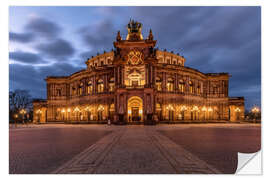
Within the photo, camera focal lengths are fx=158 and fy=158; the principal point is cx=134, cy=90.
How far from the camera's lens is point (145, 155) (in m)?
8.73

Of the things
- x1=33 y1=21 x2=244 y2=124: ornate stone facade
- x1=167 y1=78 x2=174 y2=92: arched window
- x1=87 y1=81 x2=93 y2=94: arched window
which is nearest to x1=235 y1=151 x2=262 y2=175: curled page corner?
x1=33 y1=21 x2=244 y2=124: ornate stone facade

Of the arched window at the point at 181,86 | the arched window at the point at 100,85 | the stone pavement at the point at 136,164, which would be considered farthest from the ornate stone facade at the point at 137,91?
the stone pavement at the point at 136,164

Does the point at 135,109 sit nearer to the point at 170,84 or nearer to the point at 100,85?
the point at 170,84

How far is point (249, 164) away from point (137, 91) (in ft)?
104

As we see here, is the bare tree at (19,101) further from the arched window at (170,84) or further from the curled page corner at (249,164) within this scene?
the curled page corner at (249,164)

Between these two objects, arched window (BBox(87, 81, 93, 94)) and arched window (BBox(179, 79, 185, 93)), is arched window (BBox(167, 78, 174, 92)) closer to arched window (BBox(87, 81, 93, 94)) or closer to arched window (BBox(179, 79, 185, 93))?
arched window (BBox(179, 79, 185, 93))

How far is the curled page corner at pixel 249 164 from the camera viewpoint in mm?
7120

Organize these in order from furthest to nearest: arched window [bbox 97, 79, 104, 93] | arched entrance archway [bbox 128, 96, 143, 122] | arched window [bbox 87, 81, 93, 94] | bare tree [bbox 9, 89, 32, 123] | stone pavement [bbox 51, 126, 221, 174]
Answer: bare tree [bbox 9, 89, 32, 123] → arched window [bbox 87, 81, 93, 94] → arched window [bbox 97, 79, 104, 93] → arched entrance archway [bbox 128, 96, 143, 122] → stone pavement [bbox 51, 126, 221, 174]

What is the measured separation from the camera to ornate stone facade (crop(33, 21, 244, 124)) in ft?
129

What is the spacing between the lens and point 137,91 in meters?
39.1

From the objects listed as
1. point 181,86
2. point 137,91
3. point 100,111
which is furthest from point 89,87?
point 181,86

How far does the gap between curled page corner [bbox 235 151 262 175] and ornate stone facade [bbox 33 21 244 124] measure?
2770 cm
